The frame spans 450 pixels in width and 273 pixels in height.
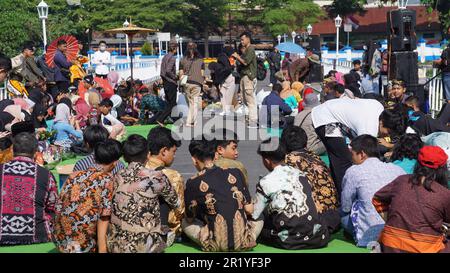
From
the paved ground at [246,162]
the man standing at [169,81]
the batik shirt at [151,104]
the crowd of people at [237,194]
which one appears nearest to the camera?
the crowd of people at [237,194]

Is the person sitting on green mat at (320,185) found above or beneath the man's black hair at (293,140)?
beneath

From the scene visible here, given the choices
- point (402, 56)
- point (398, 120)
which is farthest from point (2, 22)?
point (398, 120)

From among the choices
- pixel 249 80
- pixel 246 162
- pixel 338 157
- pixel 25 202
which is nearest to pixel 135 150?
pixel 25 202

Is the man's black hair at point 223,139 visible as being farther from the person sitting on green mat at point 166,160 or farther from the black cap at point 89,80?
the black cap at point 89,80

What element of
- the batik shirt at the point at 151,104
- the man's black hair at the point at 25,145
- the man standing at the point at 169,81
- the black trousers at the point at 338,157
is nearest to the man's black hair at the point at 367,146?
the black trousers at the point at 338,157

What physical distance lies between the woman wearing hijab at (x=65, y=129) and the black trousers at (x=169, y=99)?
3.28 meters

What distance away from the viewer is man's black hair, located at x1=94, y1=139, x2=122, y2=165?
19.4 feet

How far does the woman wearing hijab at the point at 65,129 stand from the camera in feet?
36.9

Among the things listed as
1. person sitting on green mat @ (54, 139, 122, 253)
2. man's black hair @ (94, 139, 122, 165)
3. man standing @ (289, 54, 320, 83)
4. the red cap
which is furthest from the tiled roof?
the red cap

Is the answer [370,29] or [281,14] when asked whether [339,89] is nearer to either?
[281,14]

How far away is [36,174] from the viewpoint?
6176 millimetres

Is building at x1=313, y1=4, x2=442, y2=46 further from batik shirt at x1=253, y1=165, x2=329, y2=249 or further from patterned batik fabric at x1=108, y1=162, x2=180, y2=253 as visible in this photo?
patterned batik fabric at x1=108, y1=162, x2=180, y2=253

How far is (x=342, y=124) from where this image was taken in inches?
313

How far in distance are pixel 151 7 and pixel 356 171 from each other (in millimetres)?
52996
